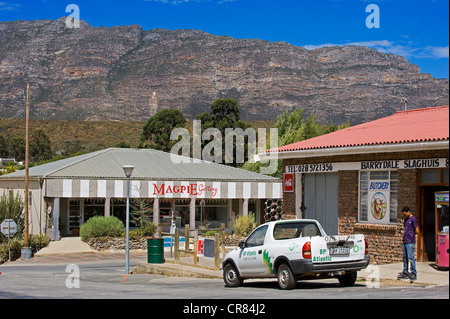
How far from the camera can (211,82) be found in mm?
182125

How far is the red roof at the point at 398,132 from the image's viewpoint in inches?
691

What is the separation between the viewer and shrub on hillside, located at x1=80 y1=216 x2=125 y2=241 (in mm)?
36250

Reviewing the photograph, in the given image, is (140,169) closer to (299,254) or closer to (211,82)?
(299,254)

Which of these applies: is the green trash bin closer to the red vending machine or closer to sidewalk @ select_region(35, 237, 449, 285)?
sidewalk @ select_region(35, 237, 449, 285)

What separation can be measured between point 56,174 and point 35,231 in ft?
15.4

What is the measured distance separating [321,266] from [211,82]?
559ft

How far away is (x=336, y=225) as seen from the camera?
20.7m

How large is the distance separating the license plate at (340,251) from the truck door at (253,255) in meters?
1.84

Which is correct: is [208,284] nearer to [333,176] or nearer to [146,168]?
[333,176]

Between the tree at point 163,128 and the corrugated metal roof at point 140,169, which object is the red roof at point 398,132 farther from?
the tree at point 163,128

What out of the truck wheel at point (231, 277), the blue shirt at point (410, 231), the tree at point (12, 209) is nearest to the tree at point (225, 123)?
the tree at point (12, 209)

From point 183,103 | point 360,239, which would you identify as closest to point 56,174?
point 360,239

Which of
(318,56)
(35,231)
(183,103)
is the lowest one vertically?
(35,231)
